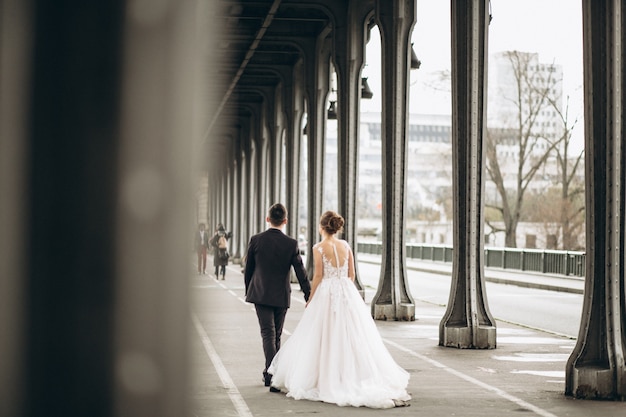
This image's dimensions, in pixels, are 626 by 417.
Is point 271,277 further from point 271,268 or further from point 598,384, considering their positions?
point 598,384

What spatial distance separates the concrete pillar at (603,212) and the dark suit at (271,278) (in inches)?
122

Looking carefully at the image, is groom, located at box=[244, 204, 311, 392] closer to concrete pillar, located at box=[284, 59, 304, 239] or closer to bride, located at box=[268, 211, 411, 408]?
bride, located at box=[268, 211, 411, 408]

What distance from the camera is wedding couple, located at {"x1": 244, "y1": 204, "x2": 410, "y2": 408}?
10875mm

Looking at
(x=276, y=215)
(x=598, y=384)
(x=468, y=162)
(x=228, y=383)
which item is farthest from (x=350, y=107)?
(x=598, y=384)

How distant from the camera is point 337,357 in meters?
11.0

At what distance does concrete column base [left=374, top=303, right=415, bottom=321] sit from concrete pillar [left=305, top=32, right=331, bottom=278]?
13548mm

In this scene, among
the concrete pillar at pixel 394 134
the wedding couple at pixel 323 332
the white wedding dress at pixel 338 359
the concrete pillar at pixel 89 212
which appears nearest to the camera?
the concrete pillar at pixel 89 212

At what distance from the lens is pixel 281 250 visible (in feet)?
38.4

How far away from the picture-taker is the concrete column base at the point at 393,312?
73.7 feet

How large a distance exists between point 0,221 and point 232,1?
33633mm

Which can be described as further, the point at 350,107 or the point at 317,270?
the point at 350,107

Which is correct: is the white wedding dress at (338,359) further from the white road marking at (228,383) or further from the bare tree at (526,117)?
the bare tree at (526,117)

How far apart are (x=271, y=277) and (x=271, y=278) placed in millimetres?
11

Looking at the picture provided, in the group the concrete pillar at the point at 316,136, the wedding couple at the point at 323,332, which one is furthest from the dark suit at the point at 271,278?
the concrete pillar at the point at 316,136
